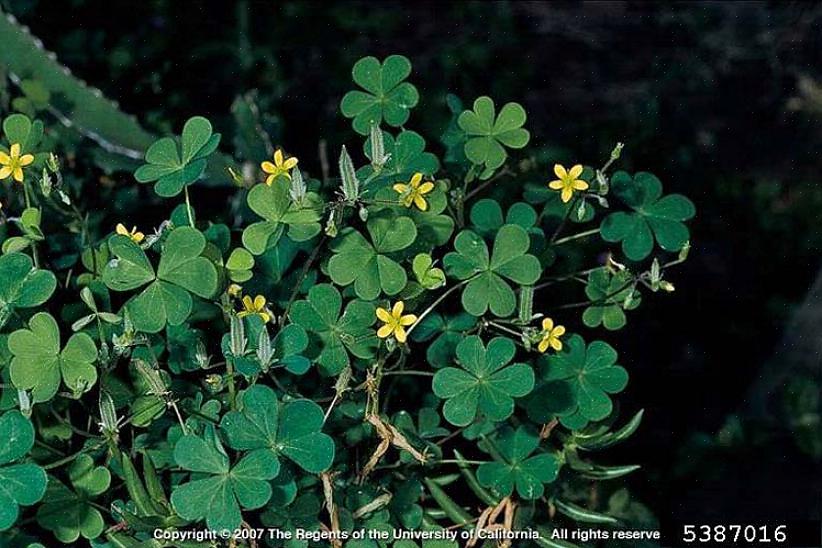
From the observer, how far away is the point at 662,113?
120 inches

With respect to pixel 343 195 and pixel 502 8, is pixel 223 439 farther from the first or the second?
pixel 502 8

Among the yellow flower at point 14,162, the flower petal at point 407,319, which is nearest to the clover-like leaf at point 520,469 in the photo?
the flower petal at point 407,319

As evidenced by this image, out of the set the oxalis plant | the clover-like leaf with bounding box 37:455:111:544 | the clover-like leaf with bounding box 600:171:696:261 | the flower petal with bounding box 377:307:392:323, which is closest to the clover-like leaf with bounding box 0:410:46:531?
the oxalis plant

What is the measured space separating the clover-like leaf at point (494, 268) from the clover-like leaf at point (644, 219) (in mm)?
→ 185

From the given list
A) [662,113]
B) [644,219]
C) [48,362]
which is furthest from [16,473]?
[662,113]

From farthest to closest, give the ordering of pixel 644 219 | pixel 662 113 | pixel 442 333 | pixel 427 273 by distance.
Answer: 1. pixel 662 113
2. pixel 644 219
3. pixel 442 333
4. pixel 427 273

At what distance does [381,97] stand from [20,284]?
1.57 ft

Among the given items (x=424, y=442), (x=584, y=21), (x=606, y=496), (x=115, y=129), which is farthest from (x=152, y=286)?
(x=584, y=21)

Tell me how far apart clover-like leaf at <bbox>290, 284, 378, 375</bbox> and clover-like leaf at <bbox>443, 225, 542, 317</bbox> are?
10 centimetres

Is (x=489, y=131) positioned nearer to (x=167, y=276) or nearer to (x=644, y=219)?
(x=644, y=219)

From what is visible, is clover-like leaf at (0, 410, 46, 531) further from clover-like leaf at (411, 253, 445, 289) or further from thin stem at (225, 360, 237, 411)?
clover-like leaf at (411, 253, 445, 289)

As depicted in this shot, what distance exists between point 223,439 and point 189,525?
10 centimetres

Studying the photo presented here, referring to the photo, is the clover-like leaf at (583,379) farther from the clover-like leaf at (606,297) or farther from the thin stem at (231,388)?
the thin stem at (231,388)

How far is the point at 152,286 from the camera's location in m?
1.18
